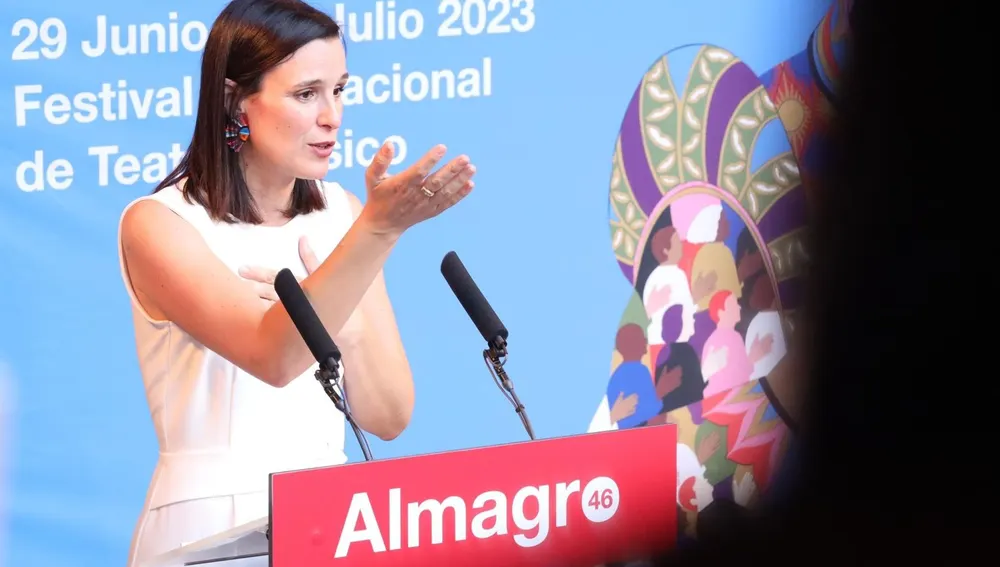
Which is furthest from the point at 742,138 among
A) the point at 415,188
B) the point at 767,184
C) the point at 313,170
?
the point at 415,188

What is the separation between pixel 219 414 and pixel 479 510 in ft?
3.59

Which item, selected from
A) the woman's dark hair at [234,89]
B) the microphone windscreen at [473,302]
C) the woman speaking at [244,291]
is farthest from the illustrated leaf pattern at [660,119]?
the microphone windscreen at [473,302]

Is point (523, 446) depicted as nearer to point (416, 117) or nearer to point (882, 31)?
point (416, 117)

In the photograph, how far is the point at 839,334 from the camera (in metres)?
4.14

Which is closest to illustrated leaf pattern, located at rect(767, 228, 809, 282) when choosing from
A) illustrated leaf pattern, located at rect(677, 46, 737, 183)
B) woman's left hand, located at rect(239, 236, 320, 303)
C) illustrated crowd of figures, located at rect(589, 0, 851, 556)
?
illustrated crowd of figures, located at rect(589, 0, 851, 556)

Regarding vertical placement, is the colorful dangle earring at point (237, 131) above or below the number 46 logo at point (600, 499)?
above

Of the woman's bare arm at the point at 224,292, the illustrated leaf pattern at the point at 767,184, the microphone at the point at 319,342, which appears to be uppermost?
the illustrated leaf pattern at the point at 767,184

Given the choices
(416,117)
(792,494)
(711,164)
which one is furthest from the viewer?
(792,494)

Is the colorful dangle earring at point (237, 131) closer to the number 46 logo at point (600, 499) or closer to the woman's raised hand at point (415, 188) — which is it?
the woman's raised hand at point (415, 188)

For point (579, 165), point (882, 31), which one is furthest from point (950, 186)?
point (579, 165)

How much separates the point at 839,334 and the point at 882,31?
100 cm

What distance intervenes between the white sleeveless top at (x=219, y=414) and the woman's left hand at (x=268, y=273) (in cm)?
2

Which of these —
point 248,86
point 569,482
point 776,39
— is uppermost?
point 776,39

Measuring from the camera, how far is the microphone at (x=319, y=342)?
146 cm
